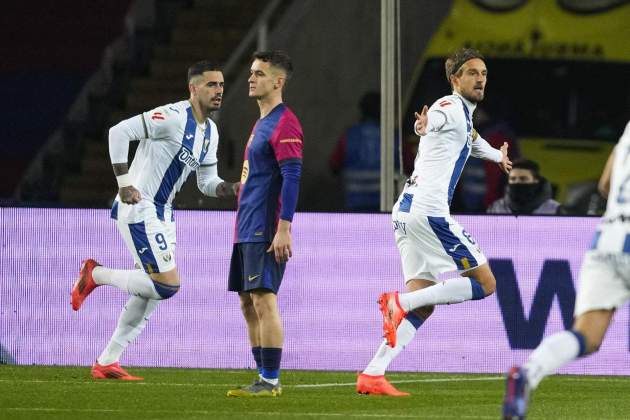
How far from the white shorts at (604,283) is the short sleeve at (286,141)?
288 centimetres

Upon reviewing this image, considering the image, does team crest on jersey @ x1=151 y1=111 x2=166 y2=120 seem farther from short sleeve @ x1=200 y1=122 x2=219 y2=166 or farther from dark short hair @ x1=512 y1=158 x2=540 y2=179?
dark short hair @ x1=512 y1=158 x2=540 y2=179

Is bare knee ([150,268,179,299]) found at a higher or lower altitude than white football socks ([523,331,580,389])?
higher

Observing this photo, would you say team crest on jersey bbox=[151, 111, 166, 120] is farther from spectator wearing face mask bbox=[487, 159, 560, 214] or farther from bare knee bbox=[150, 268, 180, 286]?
spectator wearing face mask bbox=[487, 159, 560, 214]

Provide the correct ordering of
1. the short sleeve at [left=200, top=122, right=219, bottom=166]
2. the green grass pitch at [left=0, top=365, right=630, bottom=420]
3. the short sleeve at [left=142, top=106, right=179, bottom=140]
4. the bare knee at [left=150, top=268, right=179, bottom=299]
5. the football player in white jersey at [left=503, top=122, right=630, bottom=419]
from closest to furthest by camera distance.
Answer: the football player in white jersey at [left=503, top=122, right=630, bottom=419] → the green grass pitch at [left=0, top=365, right=630, bottom=420] → the short sleeve at [left=142, top=106, right=179, bottom=140] → the bare knee at [left=150, top=268, right=179, bottom=299] → the short sleeve at [left=200, top=122, right=219, bottom=166]

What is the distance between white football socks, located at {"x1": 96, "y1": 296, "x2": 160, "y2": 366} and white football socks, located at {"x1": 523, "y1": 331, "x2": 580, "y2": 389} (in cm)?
471

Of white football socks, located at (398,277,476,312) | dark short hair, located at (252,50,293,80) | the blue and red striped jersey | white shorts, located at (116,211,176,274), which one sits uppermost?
dark short hair, located at (252,50,293,80)

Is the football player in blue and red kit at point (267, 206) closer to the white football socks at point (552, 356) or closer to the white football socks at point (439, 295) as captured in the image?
the white football socks at point (439, 295)

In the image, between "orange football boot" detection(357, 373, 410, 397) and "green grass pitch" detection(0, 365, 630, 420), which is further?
"orange football boot" detection(357, 373, 410, 397)

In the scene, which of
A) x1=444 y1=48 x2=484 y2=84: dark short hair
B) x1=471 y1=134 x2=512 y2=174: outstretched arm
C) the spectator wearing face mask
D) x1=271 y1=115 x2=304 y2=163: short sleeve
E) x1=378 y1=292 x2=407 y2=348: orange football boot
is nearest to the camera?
x1=271 y1=115 x2=304 y2=163: short sleeve

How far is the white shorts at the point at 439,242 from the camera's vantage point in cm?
1105

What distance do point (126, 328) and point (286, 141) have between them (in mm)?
2257

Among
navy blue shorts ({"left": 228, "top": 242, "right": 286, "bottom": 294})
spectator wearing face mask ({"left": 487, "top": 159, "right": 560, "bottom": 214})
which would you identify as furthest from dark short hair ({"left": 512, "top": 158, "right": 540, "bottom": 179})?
navy blue shorts ({"left": 228, "top": 242, "right": 286, "bottom": 294})

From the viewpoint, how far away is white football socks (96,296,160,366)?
39.7ft

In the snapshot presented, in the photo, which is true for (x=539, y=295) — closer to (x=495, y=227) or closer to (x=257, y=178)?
(x=495, y=227)
